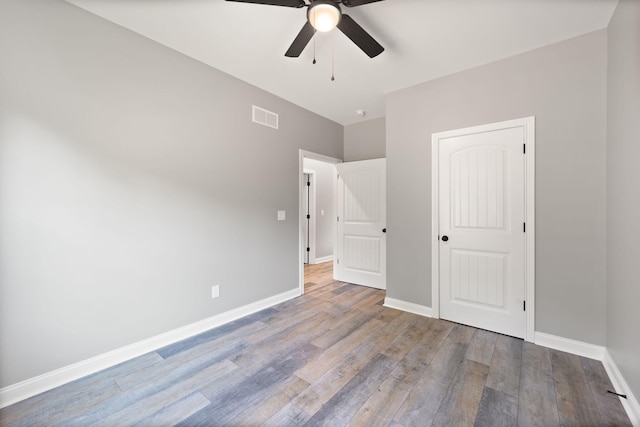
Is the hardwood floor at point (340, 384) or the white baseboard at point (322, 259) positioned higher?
the white baseboard at point (322, 259)

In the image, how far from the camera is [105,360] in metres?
2.06

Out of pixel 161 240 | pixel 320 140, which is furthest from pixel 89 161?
pixel 320 140

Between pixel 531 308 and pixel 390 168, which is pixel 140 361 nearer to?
pixel 390 168

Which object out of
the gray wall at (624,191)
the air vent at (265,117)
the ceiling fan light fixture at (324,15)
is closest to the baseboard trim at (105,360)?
the air vent at (265,117)

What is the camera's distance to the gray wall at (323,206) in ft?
19.7

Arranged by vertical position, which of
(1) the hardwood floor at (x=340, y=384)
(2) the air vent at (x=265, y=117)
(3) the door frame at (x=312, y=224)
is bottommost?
(1) the hardwood floor at (x=340, y=384)

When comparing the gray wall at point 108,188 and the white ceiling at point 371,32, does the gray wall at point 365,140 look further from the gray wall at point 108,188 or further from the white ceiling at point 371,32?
the gray wall at point 108,188

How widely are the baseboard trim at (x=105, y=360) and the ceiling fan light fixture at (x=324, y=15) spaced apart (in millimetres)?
2775

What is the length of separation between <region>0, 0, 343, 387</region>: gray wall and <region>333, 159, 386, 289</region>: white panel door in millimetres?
1742

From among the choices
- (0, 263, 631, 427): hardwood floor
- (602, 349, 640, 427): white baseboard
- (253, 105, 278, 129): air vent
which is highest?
(253, 105, 278, 129): air vent

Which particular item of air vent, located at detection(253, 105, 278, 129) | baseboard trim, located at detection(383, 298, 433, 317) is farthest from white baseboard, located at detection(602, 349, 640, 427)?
air vent, located at detection(253, 105, 278, 129)

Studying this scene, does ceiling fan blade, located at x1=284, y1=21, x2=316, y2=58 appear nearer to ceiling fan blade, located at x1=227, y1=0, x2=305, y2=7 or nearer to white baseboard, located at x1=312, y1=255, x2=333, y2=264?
ceiling fan blade, located at x1=227, y1=0, x2=305, y2=7

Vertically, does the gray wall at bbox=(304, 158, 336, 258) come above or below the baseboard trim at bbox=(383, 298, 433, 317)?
above

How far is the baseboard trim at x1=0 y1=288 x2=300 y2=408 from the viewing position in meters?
1.71
